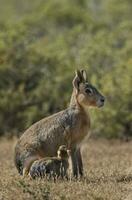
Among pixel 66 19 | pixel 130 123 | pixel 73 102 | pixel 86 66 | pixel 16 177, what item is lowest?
pixel 16 177

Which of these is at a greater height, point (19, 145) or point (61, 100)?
point (61, 100)

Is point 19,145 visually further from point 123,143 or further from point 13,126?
point 13,126

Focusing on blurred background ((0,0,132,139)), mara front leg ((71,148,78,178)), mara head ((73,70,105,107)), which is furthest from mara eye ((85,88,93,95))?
blurred background ((0,0,132,139))

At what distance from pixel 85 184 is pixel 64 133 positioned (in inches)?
55.2

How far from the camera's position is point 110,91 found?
792 inches

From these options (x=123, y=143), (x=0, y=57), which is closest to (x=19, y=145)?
(x=123, y=143)

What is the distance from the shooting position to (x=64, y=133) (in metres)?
11.7

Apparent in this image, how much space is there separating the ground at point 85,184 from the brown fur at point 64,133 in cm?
34

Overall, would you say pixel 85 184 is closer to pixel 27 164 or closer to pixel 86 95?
pixel 27 164

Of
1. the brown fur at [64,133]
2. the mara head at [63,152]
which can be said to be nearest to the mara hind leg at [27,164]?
the brown fur at [64,133]

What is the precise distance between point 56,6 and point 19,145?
93.8 feet

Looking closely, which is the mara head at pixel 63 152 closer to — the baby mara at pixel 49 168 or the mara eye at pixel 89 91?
the baby mara at pixel 49 168

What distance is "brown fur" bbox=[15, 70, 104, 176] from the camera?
11617 mm

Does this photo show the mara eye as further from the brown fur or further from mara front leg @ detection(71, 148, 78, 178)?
mara front leg @ detection(71, 148, 78, 178)
